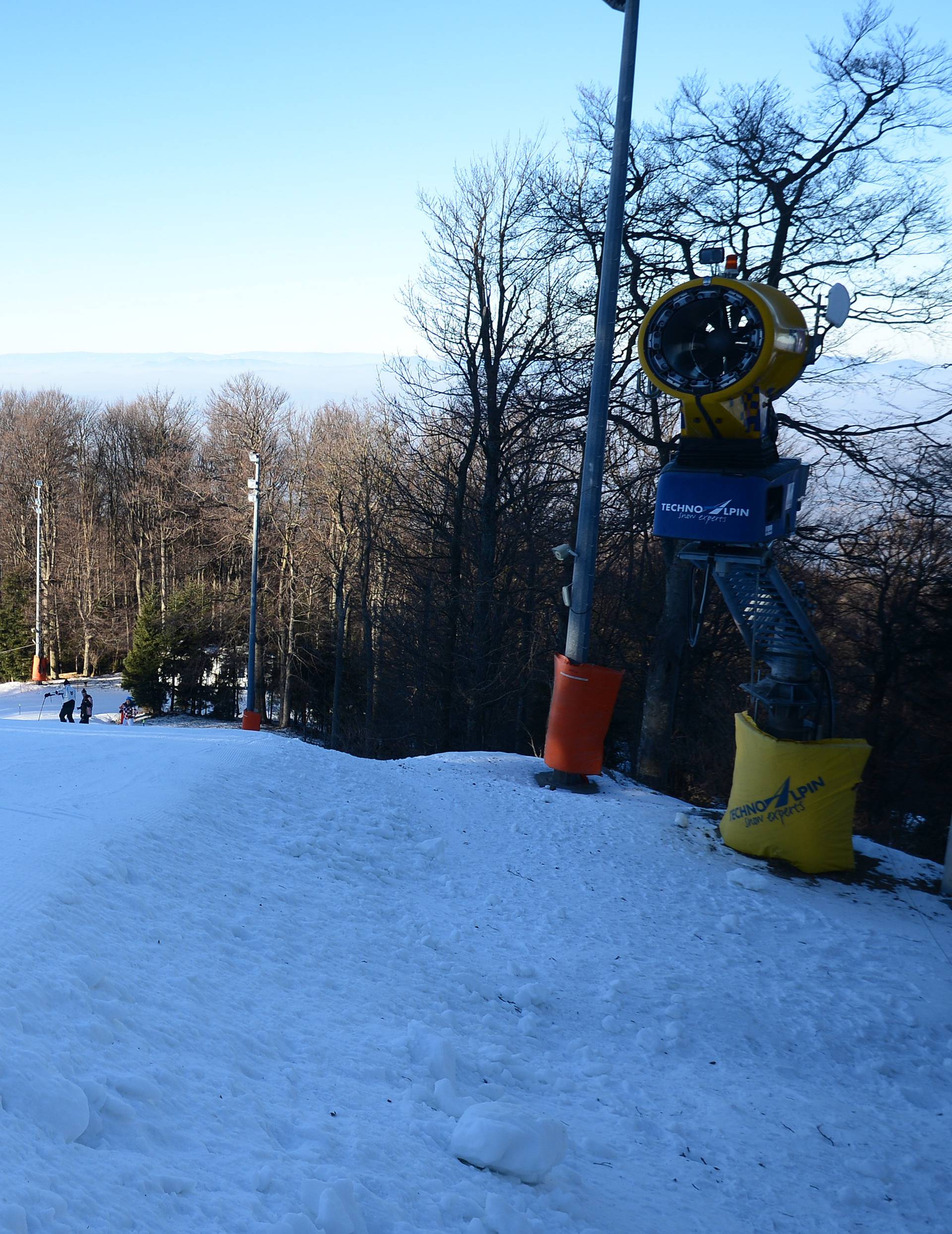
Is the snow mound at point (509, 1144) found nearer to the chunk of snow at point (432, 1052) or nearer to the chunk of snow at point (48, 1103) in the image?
the chunk of snow at point (432, 1052)

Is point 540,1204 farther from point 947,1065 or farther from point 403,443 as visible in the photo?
point 403,443

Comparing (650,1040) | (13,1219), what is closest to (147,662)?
(650,1040)

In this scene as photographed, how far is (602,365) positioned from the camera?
362 inches

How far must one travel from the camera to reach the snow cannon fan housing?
6617 mm

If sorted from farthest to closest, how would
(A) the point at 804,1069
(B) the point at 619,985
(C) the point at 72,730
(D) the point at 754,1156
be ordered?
(C) the point at 72,730 < (B) the point at 619,985 < (A) the point at 804,1069 < (D) the point at 754,1156

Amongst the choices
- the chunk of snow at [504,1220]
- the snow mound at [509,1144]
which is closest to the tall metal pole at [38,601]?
the snow mound at [509,1144]

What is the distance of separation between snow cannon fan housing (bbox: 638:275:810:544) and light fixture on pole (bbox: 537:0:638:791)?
2.14m

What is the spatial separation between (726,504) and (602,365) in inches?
113

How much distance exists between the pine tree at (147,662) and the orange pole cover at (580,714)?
2915 cm

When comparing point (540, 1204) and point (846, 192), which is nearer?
point (540, 1204)

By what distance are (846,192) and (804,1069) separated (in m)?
11.6

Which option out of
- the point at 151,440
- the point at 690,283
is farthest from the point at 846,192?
the point at 151,440

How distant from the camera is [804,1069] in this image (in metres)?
4.95

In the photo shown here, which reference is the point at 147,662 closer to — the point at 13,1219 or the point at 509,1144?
the point at 509,1144
